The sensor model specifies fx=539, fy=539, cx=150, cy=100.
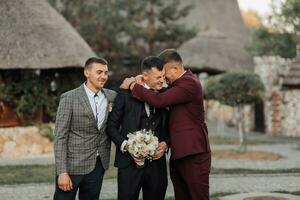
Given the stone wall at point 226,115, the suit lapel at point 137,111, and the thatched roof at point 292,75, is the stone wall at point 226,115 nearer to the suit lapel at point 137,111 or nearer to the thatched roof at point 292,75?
the thatched roof at point 292,75

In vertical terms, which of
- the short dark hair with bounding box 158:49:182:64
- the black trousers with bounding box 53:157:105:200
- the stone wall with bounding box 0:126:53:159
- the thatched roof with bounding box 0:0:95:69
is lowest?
the stone wall with bounding box 0:126:53:159

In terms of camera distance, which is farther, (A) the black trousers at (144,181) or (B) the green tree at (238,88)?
(B) the green tree at (238,88)

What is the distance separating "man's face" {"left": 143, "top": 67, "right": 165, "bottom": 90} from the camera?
467 centimetres

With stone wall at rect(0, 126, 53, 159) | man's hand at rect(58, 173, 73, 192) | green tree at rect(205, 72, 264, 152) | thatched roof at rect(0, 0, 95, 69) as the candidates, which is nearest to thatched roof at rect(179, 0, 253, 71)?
thatched roof at rect(0, 0, 95, 69)

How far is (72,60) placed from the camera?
13.9m

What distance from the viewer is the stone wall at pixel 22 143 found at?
515 inches

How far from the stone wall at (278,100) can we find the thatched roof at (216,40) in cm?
466

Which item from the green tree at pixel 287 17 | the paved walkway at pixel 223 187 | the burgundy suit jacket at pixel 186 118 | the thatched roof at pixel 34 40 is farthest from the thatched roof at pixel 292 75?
the burgundy suit jacket at pixel 186 118

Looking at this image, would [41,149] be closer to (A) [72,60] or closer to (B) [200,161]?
(A) [72,60]

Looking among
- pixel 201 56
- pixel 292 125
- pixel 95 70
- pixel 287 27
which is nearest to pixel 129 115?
pixel 95 70

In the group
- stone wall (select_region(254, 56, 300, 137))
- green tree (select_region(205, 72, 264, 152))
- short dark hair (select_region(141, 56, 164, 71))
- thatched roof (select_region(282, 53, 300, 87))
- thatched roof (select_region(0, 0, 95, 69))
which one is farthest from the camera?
stone wall (select_region(254, 56, 300, 137))

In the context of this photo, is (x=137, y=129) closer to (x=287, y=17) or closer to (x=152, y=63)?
(x=152, y=63)

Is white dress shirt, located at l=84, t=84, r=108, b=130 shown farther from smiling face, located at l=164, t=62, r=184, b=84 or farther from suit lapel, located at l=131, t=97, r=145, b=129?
smiling face, located at l=164, t=62, r=184, b=84

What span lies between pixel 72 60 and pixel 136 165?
9574mm
